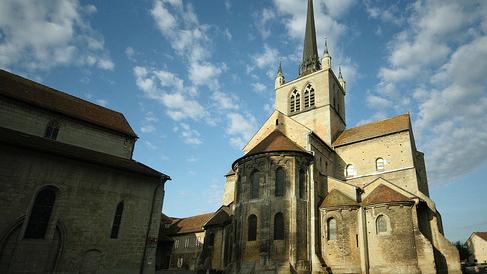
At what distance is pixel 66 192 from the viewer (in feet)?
48.1

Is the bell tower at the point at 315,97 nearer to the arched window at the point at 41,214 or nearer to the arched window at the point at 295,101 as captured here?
the arched window at the point at 295,101

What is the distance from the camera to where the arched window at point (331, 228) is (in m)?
21.3

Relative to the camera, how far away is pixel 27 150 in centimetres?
1388

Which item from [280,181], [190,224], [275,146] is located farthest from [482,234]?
[275,146]

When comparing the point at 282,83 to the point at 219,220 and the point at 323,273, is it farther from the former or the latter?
the point at 323,273

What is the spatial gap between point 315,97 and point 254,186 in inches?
552

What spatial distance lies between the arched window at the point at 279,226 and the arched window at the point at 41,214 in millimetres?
12528

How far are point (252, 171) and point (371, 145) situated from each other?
11370 millimetres

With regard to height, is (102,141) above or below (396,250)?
above

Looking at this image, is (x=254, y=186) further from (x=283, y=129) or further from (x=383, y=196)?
(x=383, y=196)

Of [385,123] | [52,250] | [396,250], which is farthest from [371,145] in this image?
[52,250]

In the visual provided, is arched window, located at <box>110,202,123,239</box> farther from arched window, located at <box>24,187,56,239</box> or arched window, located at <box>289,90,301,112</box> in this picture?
arched window, located at <box>289,90,301,112</box>

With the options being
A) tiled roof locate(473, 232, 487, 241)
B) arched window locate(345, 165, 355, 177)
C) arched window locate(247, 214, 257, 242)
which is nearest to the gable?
arched window locate(345, 165, 355, 177)

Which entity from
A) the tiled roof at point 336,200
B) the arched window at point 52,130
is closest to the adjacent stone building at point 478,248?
the tiled roof at point 336,200
